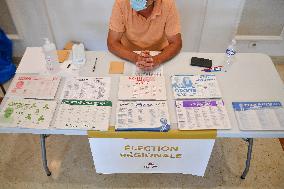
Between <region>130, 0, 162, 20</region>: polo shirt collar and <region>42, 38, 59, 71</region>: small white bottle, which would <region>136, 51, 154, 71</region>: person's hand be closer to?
<region>130, 0, 162, 20</region>: polo shirt collar

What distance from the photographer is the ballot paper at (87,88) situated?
1.49 m

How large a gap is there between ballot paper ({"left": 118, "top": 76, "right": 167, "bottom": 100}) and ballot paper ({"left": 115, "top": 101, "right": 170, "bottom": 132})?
0.04m

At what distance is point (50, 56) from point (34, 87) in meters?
0.21

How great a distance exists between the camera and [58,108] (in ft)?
4.68

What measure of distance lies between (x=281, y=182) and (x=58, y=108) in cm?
158

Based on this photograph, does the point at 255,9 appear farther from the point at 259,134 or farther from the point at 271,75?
the point at 259,134

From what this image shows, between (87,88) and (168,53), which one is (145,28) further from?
(87,88)

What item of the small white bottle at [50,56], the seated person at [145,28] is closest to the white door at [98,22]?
the seated person at [145,28]

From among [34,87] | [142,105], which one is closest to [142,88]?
[142,105]

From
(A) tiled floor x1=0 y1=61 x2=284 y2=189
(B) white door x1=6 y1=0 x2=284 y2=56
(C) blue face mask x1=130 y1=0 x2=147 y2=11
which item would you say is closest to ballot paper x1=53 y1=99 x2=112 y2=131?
(C) blue face mask x1=130 y1=0 x2=147 y2=11

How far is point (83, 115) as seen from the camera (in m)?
1.39

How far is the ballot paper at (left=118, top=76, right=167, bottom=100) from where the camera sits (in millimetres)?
1477

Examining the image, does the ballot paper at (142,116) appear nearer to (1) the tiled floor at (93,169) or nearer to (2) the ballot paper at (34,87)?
(2) the ballot paper at (34,87)

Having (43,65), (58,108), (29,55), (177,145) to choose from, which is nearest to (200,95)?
(177,145)
